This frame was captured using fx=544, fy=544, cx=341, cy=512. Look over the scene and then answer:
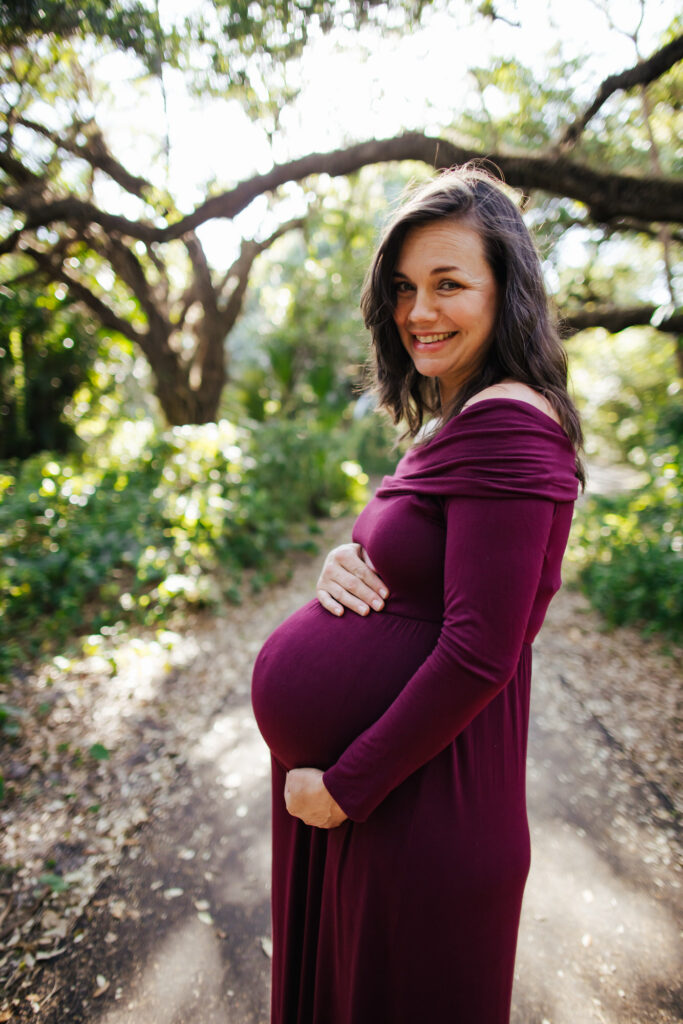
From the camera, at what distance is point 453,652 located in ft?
3.00

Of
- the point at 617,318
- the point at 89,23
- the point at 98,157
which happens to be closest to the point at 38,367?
the point at 98,157

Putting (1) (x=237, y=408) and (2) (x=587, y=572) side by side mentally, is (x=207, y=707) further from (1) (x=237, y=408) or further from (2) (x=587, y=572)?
(1) (x=237, y=408)

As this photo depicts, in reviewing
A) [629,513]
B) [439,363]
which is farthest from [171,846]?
[629,513]

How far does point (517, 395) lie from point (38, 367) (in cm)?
788

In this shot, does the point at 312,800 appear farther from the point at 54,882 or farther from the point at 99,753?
the point at 99,753

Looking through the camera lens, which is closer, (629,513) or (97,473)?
(629,513)

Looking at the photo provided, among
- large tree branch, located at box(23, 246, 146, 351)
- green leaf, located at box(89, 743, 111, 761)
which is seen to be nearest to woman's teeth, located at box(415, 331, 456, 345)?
green leaf, located at box(89, 743, 111, 761)

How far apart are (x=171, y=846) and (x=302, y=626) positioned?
1733 mm

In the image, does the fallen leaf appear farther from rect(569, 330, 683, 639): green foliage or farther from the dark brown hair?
rect(569, 330, 683, 639): green foliage

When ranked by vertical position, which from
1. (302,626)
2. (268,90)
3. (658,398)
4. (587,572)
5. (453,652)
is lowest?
(587,572)

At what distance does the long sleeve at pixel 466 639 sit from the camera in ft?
2.97

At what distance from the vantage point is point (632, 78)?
3648 mm

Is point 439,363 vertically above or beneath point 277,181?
beneath

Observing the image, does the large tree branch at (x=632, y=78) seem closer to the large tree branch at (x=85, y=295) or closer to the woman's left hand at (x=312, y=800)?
the woman's left hand at (x=312, y=800)
